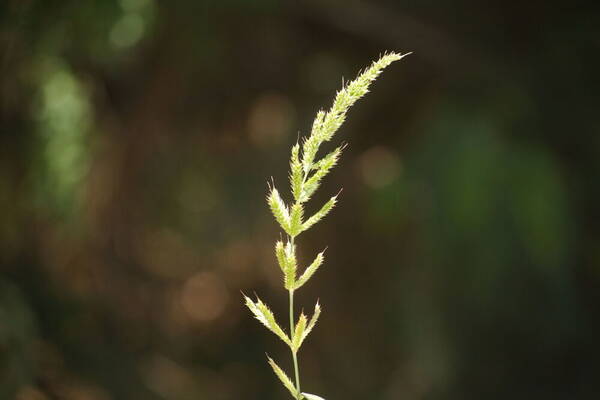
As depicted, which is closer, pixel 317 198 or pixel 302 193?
pixel 302 193

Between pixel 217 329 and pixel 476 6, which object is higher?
pixel 476 6

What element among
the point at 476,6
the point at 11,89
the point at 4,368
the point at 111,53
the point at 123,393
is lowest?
the point at 123,393

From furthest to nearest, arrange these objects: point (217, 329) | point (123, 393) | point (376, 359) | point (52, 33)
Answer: point (217, 329), point (376, 359), point (123, 393), point (52, 33)

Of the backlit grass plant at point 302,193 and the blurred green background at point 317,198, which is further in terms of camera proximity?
the blurred green background at point 317,198

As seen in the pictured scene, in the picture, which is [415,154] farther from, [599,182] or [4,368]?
Answer: [4,368]

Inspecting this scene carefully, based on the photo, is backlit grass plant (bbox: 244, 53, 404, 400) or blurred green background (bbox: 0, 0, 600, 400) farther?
blurred green background (bbox: 0, 0, 600, 400)

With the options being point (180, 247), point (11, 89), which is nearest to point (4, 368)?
point (11, 89)

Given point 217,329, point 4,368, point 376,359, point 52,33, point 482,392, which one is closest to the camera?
point 4,368

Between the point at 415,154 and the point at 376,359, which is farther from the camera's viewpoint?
the point at 376,359
